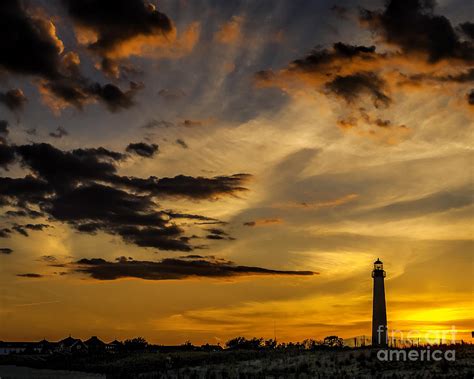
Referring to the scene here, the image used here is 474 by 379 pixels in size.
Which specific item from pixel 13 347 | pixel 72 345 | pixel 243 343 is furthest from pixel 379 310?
pixel 13 347

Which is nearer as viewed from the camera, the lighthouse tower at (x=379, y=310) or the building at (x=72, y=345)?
the lighthouse tower at (x=379, y=310)

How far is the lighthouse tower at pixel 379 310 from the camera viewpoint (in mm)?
66800

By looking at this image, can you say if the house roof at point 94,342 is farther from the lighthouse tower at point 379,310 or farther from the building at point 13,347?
the lighthouse tower at point 379,310

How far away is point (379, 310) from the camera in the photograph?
69688 millimetres

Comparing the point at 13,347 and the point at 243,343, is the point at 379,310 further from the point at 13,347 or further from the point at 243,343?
the point at 13,347

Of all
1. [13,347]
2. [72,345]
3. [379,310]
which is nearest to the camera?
[379,310]

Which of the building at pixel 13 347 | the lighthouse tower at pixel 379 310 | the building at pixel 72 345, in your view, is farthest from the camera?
the building at pixel 13 347

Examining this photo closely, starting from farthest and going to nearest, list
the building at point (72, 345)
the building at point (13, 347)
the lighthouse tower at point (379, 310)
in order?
the building at point (13, 347)
the building at point (72, 345)
the lighthouse tower at point (379, 310)

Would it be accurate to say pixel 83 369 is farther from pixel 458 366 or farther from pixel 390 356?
pixel 458 366

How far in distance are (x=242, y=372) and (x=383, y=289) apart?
85.2 ft

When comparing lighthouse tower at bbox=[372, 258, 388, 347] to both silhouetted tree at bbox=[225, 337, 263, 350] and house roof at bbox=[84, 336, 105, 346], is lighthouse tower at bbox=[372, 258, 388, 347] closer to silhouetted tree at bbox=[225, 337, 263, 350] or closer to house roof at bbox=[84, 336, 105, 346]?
silhouetted tree at bbox=[225, 337, 263, 350]

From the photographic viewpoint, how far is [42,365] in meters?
83.5

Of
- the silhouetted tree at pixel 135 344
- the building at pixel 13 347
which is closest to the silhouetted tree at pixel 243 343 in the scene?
the silhouetted tree at pixel 135 344

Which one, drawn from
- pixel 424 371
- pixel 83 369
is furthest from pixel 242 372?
pixel 83 369
